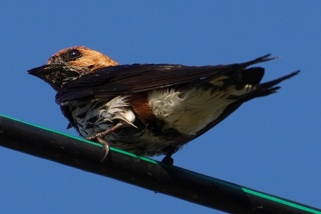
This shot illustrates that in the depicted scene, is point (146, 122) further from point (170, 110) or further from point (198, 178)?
point (198, 178)

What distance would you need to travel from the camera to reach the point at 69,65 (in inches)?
299

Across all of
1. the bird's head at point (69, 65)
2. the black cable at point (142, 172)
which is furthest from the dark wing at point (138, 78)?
the black cable at point (142, 172)

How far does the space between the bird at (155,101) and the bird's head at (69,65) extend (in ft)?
1.63

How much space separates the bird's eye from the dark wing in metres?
0.51

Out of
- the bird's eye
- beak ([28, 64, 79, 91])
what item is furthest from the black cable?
the bird's eye

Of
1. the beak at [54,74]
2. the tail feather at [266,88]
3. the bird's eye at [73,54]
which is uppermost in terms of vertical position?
the bird's eye at [73,54]

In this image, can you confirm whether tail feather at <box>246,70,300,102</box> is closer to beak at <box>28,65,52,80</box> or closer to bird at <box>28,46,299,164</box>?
bird at <box>28,46,299,164</box>

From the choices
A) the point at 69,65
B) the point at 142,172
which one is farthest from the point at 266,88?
the point at 69,65

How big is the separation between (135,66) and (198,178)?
1993 millimetres

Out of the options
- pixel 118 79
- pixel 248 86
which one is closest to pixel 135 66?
pixel 118 79

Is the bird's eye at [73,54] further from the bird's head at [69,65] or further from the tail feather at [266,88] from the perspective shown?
the tail feather at [266,88]

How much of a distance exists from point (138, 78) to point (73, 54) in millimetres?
1666

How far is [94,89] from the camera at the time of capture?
650 centimetres

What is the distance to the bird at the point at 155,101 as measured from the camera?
554 centimetres
